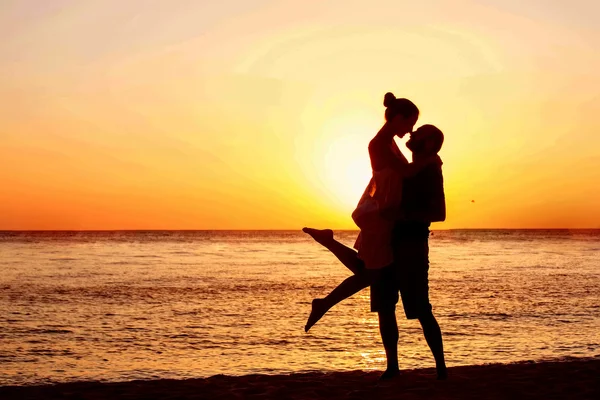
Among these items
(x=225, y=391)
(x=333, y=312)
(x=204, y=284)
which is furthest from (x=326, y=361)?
(x=204, y=284)

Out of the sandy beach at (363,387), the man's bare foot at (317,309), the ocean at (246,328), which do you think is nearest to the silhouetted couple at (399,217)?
the man's bare foot at (317,309)

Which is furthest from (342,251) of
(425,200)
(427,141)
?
(427,141)

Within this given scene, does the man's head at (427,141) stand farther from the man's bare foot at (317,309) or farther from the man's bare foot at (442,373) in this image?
the man's bare foot at (442,373)

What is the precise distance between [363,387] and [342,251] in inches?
49.3

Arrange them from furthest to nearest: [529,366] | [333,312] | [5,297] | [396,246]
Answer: [5,297], [333,312], [529,366], [396,246]

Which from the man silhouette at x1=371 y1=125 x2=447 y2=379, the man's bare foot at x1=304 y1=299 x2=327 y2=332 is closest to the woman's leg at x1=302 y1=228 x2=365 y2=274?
the man silhouette at x1=371 y1=125 x2=447 y2=379

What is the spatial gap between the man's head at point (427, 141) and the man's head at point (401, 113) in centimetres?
10

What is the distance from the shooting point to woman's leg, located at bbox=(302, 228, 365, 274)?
6.65 metres

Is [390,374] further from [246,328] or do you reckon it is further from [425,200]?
[246,328]

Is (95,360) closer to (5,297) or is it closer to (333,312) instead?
(333,312)

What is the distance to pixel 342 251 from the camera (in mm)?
6809

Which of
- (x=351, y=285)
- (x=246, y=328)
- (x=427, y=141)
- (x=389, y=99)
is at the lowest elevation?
(x=246, y=328)

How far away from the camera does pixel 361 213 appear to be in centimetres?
652

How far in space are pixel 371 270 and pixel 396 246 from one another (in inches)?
12.9
